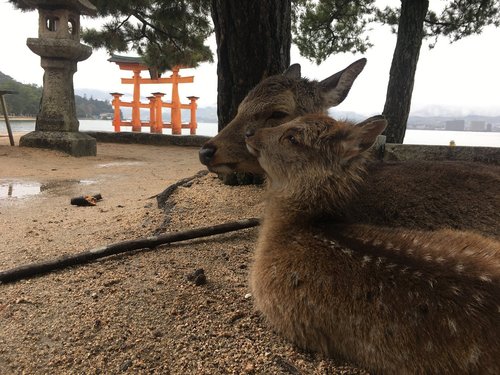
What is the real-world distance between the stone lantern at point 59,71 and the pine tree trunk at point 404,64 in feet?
25.9

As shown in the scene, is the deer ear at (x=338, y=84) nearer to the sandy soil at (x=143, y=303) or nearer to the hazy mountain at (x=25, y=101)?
the sandy soil at (x=143, y=303)

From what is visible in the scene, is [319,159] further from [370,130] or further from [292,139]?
[370,130]

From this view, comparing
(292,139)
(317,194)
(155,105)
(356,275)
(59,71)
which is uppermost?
(59,71)

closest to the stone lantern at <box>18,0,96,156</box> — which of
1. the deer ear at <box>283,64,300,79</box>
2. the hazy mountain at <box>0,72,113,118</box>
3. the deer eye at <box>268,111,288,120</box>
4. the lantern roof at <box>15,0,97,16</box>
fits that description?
the lantern roof at <box>15,0,97,16</box>

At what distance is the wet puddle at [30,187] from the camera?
6.15 m

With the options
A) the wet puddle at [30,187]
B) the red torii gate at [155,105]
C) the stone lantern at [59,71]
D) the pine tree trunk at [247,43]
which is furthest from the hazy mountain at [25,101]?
the pine tree trunk at [247,43]

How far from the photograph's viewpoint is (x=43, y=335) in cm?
200

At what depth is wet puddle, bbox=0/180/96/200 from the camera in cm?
615

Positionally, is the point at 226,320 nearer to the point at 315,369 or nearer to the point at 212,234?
the point at 315,369

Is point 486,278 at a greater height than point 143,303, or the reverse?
point 486,278

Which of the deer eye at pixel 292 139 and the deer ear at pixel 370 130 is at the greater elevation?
the deer ear at pixel 370 130

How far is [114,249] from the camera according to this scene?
2.90 m

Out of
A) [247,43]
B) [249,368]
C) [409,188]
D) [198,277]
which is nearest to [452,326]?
[249,368]

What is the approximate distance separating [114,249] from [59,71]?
10.3 meters
